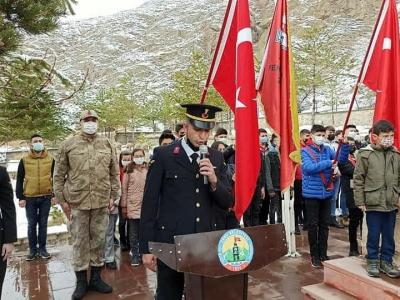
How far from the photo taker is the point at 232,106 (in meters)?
3.64

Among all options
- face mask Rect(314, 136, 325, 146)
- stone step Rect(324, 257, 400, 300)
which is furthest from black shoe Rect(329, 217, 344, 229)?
stone step Rect(324, 257, 400, 300)

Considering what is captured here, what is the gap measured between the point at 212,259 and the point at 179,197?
652mm

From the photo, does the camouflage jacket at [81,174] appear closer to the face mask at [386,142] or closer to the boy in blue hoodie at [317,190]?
the boy in blue hoodie at [317,190]

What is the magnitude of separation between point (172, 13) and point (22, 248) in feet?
515

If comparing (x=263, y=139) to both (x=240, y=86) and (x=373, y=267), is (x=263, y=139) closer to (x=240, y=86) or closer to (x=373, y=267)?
(x=373, y=267)

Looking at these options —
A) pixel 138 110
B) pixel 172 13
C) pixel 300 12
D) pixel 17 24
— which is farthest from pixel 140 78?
pixel 17 24

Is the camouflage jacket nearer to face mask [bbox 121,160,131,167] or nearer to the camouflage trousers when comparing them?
the camouflage trousers

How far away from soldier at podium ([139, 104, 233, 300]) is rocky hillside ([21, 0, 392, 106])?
73.1 meters

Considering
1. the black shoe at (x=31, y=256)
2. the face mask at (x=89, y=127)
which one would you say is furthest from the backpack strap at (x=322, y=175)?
the black shoe at (x=31, y=256)

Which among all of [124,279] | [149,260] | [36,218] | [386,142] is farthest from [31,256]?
[386,142]

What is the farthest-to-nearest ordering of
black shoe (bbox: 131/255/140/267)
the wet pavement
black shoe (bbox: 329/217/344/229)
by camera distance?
black shoe (bbox: 329/217/344/229) → black shoe (bbox: 131/255/140/267) → the wet pavement

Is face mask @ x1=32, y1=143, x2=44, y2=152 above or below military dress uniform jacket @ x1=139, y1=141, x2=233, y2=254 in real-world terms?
above

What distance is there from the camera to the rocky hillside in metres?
94.4

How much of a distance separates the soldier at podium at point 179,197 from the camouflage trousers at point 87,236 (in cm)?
174
